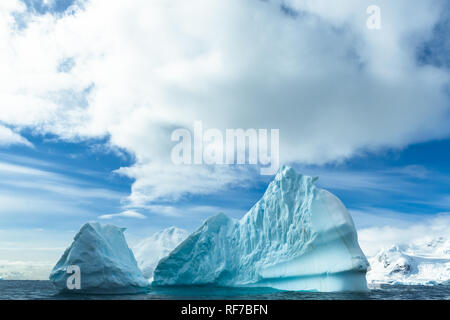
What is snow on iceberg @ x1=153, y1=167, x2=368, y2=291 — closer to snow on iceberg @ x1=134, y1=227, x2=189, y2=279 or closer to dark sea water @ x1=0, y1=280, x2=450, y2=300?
dark sea water @ x1=0, y1=280, x2=450, y2=300

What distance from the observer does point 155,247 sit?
177 ft

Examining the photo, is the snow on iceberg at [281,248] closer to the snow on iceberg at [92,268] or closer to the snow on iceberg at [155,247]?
the snow on iceberg at [92,268]

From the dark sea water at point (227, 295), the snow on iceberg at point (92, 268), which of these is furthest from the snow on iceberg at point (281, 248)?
the snow on iceberg at point (92, 268)

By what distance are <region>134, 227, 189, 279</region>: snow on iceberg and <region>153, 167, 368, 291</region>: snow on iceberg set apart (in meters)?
15.5

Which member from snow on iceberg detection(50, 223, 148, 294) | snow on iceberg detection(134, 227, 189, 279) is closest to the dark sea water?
snow on iceberg detection(50, 223, 148, 294)

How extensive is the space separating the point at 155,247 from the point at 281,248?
86.4 ft

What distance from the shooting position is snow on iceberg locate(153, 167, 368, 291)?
29.3 m

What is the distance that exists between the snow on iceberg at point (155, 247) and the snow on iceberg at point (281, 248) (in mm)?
15466

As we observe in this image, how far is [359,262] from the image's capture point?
2798 centimetres

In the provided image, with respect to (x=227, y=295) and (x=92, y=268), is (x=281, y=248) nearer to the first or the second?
(x=227, y=295)

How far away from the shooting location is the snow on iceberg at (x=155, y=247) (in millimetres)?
51062
